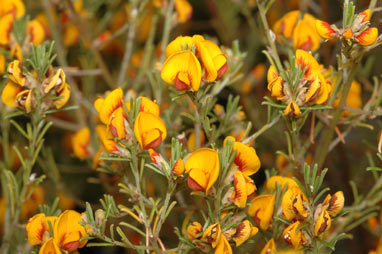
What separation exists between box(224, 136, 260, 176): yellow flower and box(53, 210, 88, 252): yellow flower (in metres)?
0.28

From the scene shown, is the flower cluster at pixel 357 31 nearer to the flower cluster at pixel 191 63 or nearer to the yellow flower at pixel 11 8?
the flower cluster at pixel 191 63

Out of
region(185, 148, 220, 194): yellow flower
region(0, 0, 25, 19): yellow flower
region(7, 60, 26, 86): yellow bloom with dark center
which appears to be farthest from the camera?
region(0, 0, 25, 19): yellow flower

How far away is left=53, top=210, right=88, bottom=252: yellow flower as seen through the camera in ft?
2.94

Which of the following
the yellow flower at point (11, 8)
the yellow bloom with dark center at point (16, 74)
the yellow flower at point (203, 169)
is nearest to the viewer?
the yellow flower at point (203, 169)

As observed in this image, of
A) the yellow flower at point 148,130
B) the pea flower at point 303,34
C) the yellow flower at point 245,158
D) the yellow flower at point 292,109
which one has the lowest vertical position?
the yellow flower at point 245,158

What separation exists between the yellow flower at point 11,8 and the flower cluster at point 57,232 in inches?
20.9

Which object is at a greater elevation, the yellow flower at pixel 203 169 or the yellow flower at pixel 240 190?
the yellow flower at pixel 203 169

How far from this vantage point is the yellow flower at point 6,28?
1.16m

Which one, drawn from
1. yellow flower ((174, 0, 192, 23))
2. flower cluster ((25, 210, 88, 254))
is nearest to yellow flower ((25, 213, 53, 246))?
flower cluster ((25, 210, 88, 254))

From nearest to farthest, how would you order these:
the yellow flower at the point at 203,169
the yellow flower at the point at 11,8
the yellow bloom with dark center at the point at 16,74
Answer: the yellow flower at the point at 203,169 → the yellow bloom with dark center at the point at 16,74 → the yellow flower at the point at 11,8

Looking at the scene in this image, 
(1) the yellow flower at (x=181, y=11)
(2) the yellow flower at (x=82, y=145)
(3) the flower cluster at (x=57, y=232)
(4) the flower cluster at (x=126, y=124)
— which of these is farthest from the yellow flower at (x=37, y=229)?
(1) the yellow flower at (x=181, y=11)

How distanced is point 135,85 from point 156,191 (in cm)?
34

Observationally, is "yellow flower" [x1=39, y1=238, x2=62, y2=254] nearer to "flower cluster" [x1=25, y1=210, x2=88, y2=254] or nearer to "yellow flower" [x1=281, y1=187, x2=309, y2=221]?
"flower cluster" [x1=25, y1=210, x2=88, y2=254]

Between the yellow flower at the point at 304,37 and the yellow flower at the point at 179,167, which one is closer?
the yellow flower at the point at 179,167
